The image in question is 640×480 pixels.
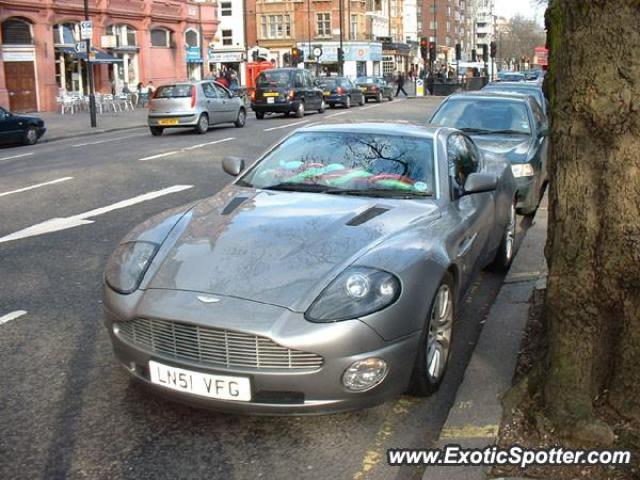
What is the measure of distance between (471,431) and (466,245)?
158cm

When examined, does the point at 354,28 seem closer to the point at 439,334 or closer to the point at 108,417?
the point at 439,334

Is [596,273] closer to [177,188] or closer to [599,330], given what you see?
[599,330]

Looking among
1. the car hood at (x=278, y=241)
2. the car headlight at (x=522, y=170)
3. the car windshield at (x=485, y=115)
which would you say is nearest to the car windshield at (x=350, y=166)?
the car hood at (x=278, y=241)

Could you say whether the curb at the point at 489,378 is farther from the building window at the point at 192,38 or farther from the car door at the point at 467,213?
the building window at the point at 192,38

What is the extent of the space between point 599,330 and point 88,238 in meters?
6.35

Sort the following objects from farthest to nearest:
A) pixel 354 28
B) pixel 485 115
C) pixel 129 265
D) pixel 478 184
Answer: pixel 354 28, pixel 485 115, pixel 478 184, pixel 129 265

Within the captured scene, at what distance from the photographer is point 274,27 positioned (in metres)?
88.6

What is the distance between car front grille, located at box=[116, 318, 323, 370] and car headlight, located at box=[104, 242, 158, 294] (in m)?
0.33

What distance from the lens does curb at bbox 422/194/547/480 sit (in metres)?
3.49

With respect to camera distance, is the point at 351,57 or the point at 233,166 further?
the point at 351,57

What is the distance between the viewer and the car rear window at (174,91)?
2339 centimetres

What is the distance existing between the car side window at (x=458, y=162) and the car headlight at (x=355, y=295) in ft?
5.17

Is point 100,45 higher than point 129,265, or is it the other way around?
point 100,45

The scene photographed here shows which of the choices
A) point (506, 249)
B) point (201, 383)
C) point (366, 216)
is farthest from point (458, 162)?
point (201, 383)
